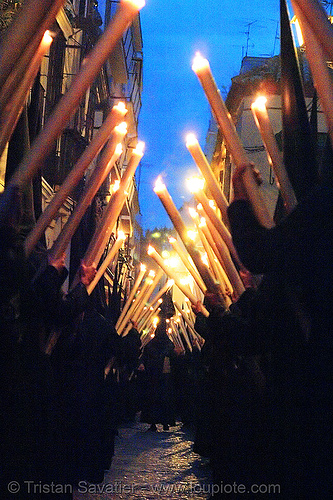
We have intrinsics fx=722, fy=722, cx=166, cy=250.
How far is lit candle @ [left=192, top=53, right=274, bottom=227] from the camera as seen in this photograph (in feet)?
11.0

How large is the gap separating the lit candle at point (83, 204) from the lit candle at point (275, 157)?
81 centimetres

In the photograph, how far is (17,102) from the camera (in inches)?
119

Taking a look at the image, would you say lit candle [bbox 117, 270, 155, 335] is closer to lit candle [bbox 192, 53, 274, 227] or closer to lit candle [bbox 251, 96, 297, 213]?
lit candle [bbox 251, 96, 297, 213]

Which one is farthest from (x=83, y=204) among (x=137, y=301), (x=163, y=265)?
(x=137, y=301)

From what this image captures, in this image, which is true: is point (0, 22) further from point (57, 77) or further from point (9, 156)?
point (57, 77)

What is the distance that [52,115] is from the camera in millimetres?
2943

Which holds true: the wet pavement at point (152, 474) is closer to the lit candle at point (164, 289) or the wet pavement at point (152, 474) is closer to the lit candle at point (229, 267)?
the lit candle at point (164, 289)

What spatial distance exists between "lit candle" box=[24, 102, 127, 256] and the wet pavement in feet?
13.1

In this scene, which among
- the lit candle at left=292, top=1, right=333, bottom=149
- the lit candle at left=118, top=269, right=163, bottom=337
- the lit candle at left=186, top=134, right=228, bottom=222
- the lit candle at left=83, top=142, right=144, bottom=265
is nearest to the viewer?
the lit candle at left=292, top=1, right=333, bottom=149

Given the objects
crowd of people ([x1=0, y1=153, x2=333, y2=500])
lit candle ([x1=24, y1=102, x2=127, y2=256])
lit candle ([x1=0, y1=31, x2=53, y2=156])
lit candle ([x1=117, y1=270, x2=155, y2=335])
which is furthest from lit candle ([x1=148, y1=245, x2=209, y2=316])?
lit candle ([x1=0, y1=31, x2=53, y2=156])

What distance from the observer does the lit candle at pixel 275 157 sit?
11.2ft

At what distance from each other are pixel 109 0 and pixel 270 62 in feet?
25.7

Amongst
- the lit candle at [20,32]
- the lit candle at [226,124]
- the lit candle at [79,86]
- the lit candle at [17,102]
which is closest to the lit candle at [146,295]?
the lit candle at [226,124]

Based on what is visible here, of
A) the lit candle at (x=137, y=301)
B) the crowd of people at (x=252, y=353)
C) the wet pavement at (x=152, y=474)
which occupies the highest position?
the lit candle at (x=137, y=301)
